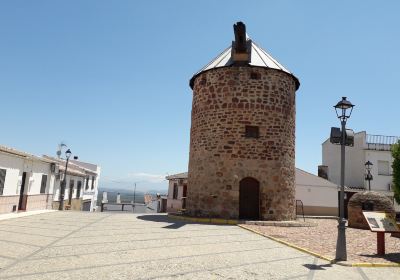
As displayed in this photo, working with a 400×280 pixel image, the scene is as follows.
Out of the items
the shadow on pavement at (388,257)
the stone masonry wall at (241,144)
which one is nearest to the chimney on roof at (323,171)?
the stone masonry wall at (241,144)

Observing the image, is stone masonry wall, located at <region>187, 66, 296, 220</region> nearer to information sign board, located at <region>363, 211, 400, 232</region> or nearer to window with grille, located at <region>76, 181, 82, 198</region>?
information sign board, located at <region>363, 211, 400, 232</region>

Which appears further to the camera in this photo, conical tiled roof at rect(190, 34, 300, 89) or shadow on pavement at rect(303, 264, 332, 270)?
conical tiled roof at rect(190, 34, 300, 89)

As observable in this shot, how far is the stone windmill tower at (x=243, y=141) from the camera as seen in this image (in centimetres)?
1485

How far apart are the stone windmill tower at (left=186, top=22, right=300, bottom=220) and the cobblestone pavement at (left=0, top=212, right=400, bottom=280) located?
5.24 metres

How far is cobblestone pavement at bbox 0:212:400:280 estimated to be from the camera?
551 centimetres

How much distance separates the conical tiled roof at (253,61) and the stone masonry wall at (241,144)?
0.31 m

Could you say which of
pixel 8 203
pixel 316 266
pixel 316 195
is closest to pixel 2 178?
pixel 8 203

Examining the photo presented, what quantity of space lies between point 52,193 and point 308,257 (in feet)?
57.2

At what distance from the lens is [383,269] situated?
22.1 feet

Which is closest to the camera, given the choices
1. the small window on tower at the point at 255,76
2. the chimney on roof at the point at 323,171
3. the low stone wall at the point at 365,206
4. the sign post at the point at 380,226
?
the sign post at the point at 380,226

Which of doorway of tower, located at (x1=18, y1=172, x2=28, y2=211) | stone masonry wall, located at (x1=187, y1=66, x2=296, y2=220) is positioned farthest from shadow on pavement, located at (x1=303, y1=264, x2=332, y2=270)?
doorway of tower, located at (x1=18, y1=172, x2=28, y2=211)

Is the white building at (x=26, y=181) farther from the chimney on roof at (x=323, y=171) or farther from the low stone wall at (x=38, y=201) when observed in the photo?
the chimney on roof at (x=323, y=171)

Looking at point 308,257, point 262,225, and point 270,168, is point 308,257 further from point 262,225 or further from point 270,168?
point 270,168

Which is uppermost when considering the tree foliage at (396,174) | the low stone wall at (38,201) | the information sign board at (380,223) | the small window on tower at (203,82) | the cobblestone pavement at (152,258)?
the small window on tower at (203,82)
